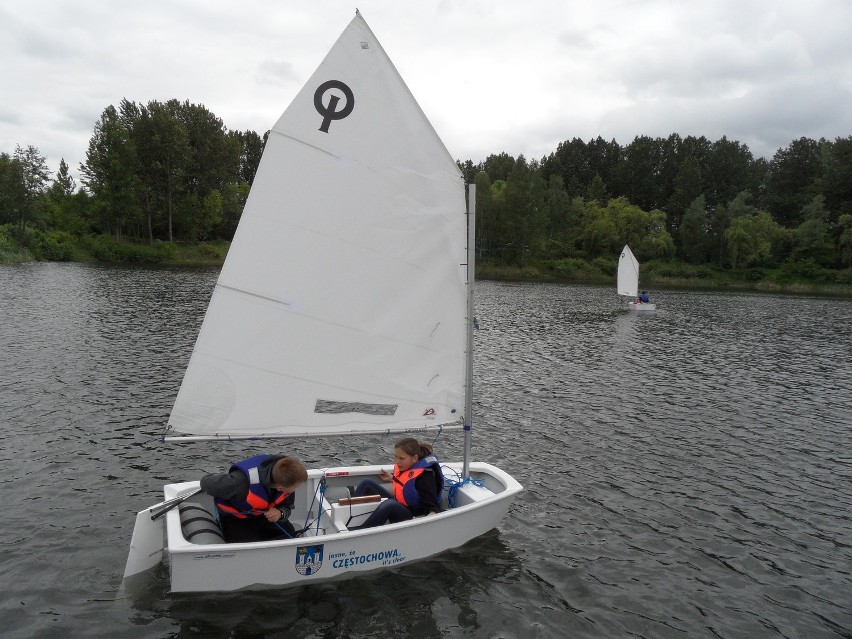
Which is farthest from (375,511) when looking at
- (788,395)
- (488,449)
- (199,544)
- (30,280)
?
(30,280)

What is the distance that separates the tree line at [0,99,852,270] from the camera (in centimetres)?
8044

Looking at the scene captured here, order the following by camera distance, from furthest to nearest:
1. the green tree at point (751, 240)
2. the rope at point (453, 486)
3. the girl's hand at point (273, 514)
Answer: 1. the green tree at point (751, 240)
2. the rope at point (453, 486)
3. the girl's hand at point (273, 514)

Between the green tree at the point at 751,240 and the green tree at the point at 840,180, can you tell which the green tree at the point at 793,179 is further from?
the green tree at the point at 751,240

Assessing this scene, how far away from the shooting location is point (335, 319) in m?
8.74

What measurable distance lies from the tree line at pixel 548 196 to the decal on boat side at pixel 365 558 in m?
72.1

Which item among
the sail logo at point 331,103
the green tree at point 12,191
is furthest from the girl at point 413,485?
the green tree at point 12,191

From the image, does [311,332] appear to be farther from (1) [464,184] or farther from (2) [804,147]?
(2) [804,147]

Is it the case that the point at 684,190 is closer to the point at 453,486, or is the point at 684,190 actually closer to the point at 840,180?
the point at 840,180

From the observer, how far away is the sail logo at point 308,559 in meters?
8.17

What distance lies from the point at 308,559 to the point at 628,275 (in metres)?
53.7

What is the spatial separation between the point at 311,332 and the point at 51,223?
3820 inches

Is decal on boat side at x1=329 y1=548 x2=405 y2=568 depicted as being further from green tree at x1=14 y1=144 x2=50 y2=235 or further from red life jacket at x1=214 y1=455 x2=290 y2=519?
green tree at x1=14 y1=144 x2=50 y2=235

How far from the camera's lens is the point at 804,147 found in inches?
4983

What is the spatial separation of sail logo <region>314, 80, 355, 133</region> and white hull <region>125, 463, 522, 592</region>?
558 cm
